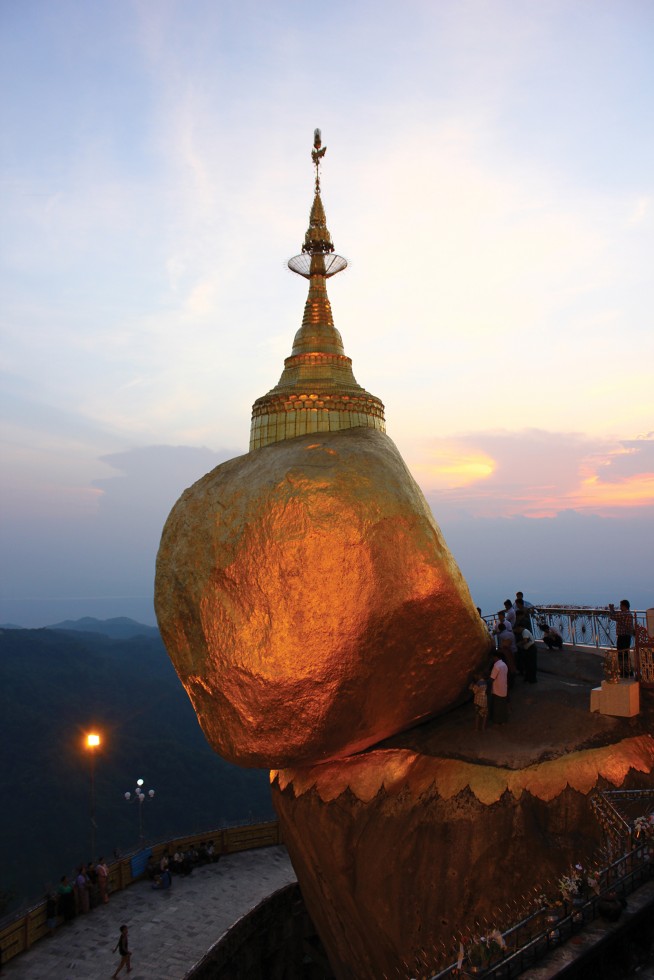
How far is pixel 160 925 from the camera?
14.1 meters

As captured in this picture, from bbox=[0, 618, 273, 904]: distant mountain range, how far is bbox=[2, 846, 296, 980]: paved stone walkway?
2689 cm

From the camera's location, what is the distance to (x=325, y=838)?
29.1 feet

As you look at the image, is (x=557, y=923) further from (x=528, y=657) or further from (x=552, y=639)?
(x=552, y=639)

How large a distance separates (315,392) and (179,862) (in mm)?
11899

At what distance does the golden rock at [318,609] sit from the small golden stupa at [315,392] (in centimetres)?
620

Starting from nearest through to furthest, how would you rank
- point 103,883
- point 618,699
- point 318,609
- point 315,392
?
point 318,609
point 618,699
point 103,883
point 315,392

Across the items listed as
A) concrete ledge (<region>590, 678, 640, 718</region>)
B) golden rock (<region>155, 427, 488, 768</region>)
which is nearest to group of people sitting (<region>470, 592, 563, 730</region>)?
golden rock (<region>155, 427, 488, 768</region>)

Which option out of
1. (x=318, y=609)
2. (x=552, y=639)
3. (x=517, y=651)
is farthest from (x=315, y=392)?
(x=318, y=609)

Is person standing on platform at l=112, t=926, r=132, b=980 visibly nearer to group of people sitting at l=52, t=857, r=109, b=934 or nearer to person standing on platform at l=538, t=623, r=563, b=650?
group of people sitting at l=52, t=857, r=109, b=934

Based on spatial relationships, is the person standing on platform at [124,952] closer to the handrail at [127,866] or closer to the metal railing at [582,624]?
the handrail at [127,866]

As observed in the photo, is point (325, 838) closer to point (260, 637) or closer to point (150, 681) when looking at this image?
point (260, 637)

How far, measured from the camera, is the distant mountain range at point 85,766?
54312 mm

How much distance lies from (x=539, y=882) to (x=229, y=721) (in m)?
3.91

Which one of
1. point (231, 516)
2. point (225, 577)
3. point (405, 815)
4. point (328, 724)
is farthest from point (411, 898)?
point (231, 516)
